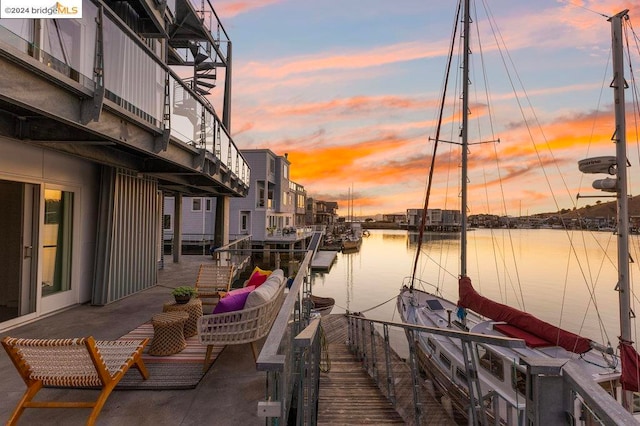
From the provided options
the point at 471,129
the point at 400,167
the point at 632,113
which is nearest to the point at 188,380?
the point at 632,113

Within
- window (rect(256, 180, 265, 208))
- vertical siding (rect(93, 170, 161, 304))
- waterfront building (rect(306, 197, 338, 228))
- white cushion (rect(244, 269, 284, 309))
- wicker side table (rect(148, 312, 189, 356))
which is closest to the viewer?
white cushion (rect(244, 269, 284, 309))

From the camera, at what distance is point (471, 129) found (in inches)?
517

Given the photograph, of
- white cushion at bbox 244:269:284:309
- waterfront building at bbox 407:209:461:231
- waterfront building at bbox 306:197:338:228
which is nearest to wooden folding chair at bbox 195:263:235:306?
white cushion at bbox 244:269:284:309

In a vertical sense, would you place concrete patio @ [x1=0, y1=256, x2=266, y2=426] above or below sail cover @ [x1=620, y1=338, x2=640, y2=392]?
above

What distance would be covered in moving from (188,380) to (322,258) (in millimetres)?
32350

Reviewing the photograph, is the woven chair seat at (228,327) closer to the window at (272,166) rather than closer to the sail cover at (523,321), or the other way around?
the sail cover at (523,321)

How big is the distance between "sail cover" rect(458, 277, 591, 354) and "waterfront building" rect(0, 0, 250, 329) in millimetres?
7833

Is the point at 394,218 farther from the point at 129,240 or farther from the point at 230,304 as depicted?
the point at 230,304

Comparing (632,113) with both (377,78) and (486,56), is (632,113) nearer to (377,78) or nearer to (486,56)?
(486,56)

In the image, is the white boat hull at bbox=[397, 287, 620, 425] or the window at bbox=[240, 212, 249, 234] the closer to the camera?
the white boat hull at bbox=[397, 287, 620, 425]

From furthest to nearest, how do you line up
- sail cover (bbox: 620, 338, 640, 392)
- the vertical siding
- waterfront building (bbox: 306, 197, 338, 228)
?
1. waterfront building (bbox: 306, 197, 338, 228)
2. the vertical siding
3. sail cover (bbox: 620, 338, 640, 392)

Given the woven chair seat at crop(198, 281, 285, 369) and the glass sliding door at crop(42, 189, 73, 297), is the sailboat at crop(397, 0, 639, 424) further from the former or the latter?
the glass sliding door at crop(42, 189, 73, 297)

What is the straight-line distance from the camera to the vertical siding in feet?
23.3

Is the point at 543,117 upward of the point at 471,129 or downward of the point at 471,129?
upward
